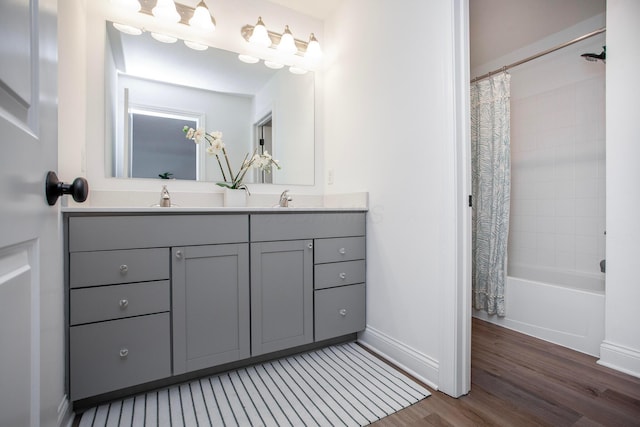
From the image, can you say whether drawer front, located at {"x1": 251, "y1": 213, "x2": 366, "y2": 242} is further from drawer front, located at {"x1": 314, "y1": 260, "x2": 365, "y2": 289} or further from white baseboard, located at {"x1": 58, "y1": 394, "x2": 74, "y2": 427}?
white baseboard, located at {"x1": 58, "y1": 394, "x2": 74, "y2": 427}

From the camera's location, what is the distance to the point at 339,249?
6.21 feet

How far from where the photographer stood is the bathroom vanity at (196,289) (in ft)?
4.19

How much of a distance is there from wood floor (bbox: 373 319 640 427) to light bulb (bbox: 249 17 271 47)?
235 cm

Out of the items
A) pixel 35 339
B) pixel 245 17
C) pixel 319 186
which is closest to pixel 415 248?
pixel 319 186

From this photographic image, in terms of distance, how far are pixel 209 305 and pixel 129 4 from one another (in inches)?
70.9

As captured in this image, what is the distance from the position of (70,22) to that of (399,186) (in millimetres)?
1753

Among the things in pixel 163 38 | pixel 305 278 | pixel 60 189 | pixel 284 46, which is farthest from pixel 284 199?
pixel 60 189

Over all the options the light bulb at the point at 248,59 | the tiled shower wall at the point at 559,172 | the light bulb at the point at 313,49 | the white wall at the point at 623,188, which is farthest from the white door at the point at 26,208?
the tiled shower wall at the point at 559,172

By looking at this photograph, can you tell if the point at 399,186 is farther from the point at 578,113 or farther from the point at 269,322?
the point at 578,113

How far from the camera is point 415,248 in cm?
163

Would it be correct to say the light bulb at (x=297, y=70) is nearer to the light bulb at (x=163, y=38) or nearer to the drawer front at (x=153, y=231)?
the light bulb at (x=163, y=38)

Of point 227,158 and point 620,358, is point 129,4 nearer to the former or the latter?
point 227,158

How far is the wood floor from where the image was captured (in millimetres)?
1255

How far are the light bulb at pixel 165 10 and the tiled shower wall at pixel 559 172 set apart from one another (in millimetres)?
2632
